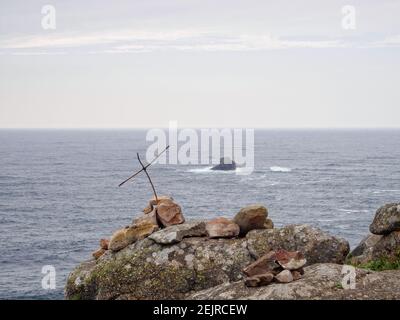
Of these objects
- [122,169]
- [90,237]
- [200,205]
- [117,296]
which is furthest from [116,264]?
[122,169]

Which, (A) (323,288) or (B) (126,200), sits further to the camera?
(B) (126,200)

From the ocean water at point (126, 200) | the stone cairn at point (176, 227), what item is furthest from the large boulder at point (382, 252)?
the ocean water at point (126, 200)

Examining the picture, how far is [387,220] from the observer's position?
65.0 feet

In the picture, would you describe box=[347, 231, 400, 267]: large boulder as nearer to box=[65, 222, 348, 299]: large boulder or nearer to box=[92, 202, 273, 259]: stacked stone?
box=[65, 222, 348, 299]: large boulder

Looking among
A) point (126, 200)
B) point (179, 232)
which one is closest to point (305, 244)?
point (179, 232)

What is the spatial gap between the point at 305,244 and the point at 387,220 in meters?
3.33

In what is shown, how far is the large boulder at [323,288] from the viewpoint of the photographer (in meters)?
14.5

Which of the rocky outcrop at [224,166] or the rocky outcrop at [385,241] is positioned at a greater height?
the rocky outcrop at [385,241]

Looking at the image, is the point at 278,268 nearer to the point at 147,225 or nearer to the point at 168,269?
the point at 168,269

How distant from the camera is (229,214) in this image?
96.2 metres

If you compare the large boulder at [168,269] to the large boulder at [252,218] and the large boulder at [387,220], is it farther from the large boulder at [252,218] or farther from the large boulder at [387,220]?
the large boulder at [387,220]
